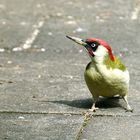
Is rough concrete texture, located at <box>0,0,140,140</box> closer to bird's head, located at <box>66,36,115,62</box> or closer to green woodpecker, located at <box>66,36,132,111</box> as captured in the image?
green woodpecker, located at <box>66,36,132,111</box>

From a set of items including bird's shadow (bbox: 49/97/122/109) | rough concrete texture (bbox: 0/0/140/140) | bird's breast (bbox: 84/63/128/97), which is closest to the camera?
rough concrete texture (bbox: 0/0/140/140)

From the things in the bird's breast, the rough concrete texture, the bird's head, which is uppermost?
the bird's head

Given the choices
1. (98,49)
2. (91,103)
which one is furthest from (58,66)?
(98,49)

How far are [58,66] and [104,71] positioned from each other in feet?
6.63

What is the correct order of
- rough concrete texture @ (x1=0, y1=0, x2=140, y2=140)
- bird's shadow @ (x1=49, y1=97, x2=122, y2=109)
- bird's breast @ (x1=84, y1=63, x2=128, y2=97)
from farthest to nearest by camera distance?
bird's shadow @ (x1=49, y1=97, x2=122, y2=109) → bird's breast @ (x1=84, y1=63, x2=128, y2=97) → rough concrete texture @ (x1=0, y1=0, x2=140, y2=140)

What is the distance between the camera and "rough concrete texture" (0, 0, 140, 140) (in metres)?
5.12

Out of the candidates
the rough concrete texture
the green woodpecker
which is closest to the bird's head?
the green woodpecker

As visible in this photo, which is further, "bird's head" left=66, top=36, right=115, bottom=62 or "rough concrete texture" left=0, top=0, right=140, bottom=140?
"bird's head" left=66, top=36, right=115, bottom=62

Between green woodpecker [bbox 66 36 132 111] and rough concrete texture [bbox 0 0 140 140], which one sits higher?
green woodpecker [bbox 66 36 132 111]

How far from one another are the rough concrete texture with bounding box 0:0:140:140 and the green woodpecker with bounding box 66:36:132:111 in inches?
10.2

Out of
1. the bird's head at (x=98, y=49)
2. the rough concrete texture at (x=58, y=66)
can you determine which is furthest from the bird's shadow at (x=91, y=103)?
the bird's head at (x=98, y=49)

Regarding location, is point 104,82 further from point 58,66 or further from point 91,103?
point 58,66

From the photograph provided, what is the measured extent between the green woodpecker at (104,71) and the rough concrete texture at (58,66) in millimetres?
259

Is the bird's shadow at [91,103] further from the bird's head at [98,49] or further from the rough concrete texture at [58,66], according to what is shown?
the bird's head at [98,49]
